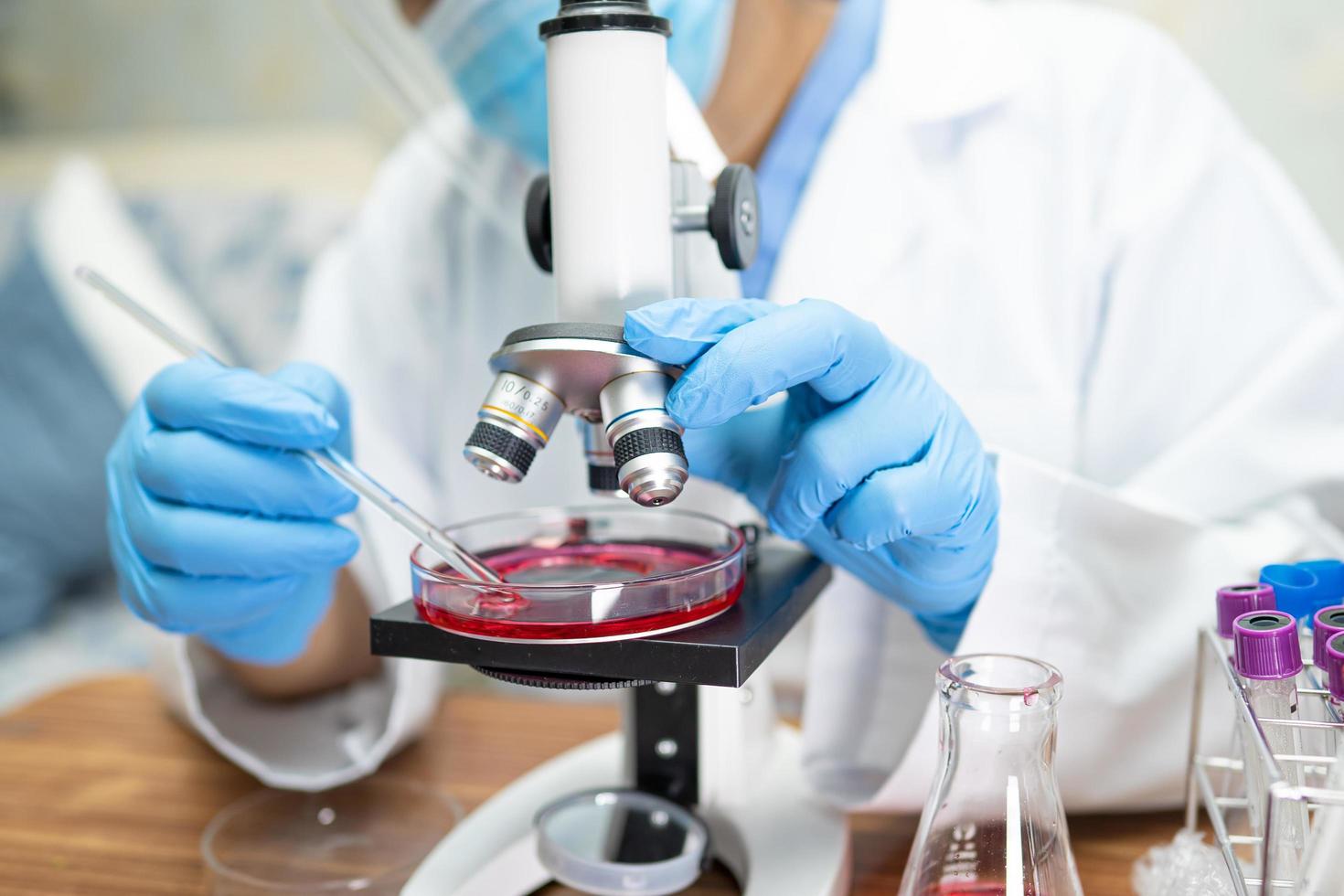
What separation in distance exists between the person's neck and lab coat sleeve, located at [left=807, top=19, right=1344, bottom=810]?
31 centimetres

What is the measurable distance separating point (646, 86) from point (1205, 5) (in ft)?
4.57

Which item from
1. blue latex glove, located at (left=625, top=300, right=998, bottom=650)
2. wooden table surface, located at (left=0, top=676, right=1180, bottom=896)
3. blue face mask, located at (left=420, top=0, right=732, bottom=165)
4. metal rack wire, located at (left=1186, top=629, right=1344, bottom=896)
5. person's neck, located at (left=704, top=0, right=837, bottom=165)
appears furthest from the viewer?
person's neck, located at (left=704, top=0, right=837, bottom=165)

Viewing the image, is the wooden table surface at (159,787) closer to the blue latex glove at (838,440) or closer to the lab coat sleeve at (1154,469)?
the lab coat sleeve at (1154,469)

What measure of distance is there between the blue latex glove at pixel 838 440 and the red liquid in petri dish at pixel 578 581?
76 mm

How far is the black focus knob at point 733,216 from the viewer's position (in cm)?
65

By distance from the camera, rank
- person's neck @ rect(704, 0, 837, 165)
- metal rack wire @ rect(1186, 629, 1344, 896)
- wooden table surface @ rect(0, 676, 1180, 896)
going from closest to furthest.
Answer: metal rack wire @ rect(1186, 629, 1344, 896) < wooden table surface @ rect(0, 676, 1180, 896) < person's neck @ rect(704, 0, 837, 165)

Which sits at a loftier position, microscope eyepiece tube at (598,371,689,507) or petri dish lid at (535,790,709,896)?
microscope eyepiece tube at (598,371,689,507)

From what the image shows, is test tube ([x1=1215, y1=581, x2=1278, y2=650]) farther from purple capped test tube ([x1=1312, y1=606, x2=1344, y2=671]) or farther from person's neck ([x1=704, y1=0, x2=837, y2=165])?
person's neck ([x1=704, y1=0, x2=837, y2=165])

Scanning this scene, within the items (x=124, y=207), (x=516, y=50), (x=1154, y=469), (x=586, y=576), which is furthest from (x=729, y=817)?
(x=124, y=207)

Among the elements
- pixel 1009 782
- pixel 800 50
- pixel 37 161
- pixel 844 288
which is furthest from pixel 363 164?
pixel 1009 782

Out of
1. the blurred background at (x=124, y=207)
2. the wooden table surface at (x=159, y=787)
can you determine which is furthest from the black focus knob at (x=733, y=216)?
the blurred background at (x=124, y=207)

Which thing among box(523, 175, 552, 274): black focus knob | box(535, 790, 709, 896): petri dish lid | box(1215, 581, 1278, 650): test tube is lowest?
box(535, 790, 709, 896): petri dish lid

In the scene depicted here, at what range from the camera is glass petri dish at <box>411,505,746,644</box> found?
60 centimetres

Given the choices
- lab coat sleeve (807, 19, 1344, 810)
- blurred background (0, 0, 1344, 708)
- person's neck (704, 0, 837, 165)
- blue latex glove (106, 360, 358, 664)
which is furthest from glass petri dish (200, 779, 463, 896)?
blurred background (0, 0, 1344, 708)
